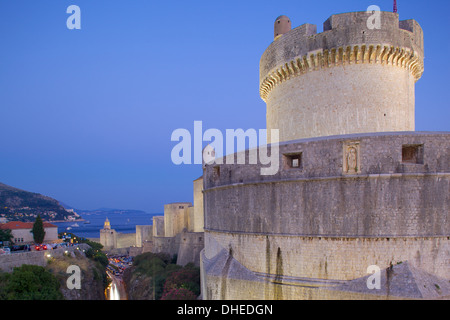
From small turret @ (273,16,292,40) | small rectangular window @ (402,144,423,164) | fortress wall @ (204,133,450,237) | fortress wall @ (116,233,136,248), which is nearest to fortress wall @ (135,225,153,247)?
fortress wall @ (116,233,136,248)

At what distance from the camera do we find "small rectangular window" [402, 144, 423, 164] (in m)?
7.97

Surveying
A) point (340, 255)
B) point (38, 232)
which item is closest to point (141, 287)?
point (38, 232)

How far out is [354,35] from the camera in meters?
11.1

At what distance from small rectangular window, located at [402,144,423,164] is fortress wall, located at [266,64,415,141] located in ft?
11.2

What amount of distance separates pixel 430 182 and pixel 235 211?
589cm

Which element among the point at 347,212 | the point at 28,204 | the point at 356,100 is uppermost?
the point at 356,100

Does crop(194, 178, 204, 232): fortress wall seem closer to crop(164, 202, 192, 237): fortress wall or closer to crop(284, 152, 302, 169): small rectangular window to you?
crop(164, 202, 192, 237): fortress wall

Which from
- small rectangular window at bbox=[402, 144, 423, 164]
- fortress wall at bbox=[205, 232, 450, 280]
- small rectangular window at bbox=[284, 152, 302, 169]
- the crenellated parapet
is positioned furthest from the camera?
the crenellated parapet

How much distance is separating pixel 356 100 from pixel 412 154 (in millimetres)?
4137

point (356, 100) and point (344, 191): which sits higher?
point (356, 100)

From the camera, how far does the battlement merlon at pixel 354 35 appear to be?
1103cm

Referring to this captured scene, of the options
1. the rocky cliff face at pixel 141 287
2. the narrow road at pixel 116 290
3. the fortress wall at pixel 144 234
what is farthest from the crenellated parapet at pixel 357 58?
the fortress wall at pixel 144 234

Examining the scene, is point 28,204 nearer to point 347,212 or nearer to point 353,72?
point 353,72
